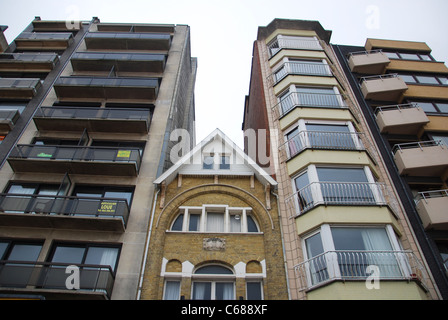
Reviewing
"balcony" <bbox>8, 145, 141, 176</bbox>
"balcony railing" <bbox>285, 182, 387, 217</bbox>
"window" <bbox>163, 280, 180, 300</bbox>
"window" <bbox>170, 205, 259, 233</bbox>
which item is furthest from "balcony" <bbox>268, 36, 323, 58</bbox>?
"window" <bbox>163, 280, 180, 300</bbox>

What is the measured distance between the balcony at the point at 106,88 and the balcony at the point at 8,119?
290 cm

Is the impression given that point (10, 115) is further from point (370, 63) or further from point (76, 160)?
point (370, 63)

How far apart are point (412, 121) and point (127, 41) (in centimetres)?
2123

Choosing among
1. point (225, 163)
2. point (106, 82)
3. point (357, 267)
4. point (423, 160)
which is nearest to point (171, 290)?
point (225, 163)

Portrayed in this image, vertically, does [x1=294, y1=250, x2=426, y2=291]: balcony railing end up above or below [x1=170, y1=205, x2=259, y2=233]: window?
below

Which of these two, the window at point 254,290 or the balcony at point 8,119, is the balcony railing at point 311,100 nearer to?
the window at point 254,290

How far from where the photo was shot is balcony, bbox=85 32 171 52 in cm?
2398

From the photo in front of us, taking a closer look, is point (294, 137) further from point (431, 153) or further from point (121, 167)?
point (121, 167)

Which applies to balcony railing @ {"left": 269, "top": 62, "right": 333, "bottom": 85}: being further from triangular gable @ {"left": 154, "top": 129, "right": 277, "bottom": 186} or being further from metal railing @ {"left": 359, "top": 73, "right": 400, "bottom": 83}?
triangular gable @ {"left": 154, "top": 129, "right": 277, "bottom": 186}

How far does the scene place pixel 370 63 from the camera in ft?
70.5

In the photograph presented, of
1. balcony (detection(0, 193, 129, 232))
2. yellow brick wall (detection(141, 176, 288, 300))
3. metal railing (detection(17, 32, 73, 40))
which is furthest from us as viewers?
metal railing (detection(17, 32, 73, 40))

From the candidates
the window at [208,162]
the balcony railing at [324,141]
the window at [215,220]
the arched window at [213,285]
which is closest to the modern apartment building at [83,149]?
the window at [215,220]

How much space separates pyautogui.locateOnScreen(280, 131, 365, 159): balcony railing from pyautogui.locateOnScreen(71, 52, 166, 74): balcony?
40.1 ft
